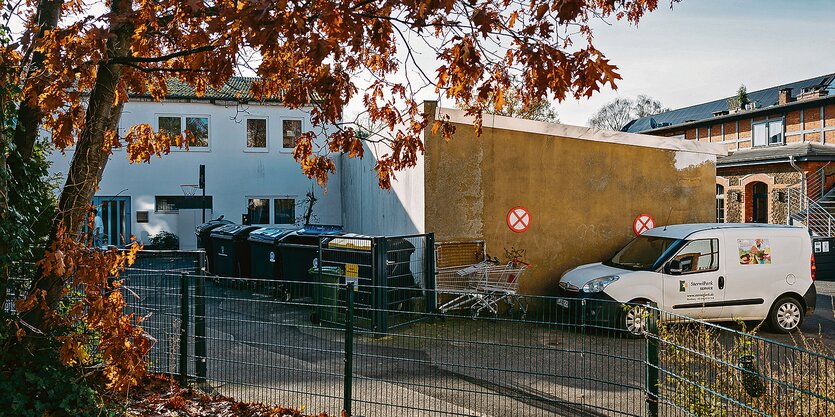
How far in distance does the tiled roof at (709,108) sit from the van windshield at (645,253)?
31.8 metres

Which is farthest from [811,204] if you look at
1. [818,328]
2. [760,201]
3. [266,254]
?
[266,254]

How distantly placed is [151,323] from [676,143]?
10926 millimetres

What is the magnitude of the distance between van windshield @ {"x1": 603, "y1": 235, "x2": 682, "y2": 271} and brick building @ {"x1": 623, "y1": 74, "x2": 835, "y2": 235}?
45.8 feet

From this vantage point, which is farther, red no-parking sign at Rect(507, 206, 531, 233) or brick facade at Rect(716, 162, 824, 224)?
brick facade at Rect(716, 162, 824, 224)

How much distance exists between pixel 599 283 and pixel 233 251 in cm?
884

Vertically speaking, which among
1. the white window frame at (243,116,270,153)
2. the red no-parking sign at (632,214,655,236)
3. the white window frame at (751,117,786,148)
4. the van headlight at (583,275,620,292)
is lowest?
the van headlight at (583,275,620,292)

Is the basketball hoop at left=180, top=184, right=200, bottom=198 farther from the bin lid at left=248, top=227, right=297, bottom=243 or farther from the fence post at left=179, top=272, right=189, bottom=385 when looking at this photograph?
the fence post at left=179, top=272, right=189, bottom=385

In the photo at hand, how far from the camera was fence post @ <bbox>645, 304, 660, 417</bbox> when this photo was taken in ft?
16.1

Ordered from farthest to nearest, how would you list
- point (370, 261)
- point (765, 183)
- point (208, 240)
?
point (765, 183)
point (208, 240)
point (370, 261)

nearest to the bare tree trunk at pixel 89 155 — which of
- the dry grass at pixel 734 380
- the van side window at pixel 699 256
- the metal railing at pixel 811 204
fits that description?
the dry grass at pixel 734 380

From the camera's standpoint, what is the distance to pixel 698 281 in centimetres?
1097

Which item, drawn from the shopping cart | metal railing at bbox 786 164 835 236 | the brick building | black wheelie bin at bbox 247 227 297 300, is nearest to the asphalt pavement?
the shopping cart

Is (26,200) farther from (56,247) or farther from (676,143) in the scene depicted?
(676,143)

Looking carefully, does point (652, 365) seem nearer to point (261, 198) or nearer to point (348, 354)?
point (348, 354)
